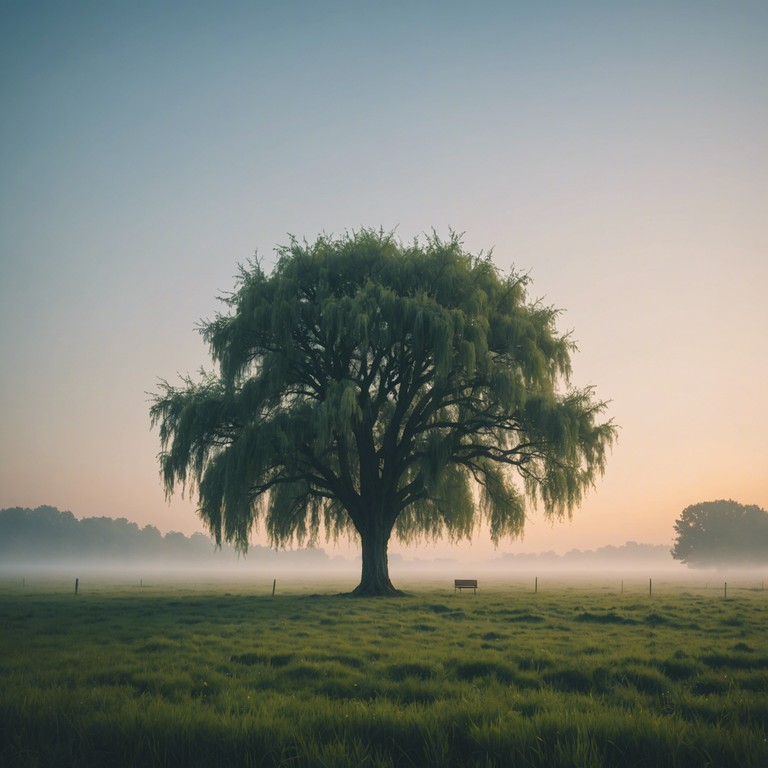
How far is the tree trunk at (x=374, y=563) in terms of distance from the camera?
77.2ft

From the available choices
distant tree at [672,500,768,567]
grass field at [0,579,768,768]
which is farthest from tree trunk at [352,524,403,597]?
distant tree at [672,500,768,567]

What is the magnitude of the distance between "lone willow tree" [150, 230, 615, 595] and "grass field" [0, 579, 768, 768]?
28.4 ft

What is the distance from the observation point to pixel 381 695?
6371 millimetres

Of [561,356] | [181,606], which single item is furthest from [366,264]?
[181,606]

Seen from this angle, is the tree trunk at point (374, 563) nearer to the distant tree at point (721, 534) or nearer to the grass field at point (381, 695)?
the grass field at point (381, 695)

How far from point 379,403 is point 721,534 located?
101185mm

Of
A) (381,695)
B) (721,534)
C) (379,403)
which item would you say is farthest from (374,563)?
(721,534)

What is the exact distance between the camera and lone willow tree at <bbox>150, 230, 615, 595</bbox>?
21422 millimetres

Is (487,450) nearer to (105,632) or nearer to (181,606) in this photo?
(181,606)

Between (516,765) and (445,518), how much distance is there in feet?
71.4

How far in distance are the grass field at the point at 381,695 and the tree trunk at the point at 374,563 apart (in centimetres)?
943

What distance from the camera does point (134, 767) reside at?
4230 millimetres

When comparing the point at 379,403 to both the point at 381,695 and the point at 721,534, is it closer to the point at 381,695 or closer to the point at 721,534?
the point at 381,695

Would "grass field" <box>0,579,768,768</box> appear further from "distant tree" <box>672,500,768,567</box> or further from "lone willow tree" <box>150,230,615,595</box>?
"distant tree" <box>672,500,768,567</box>
